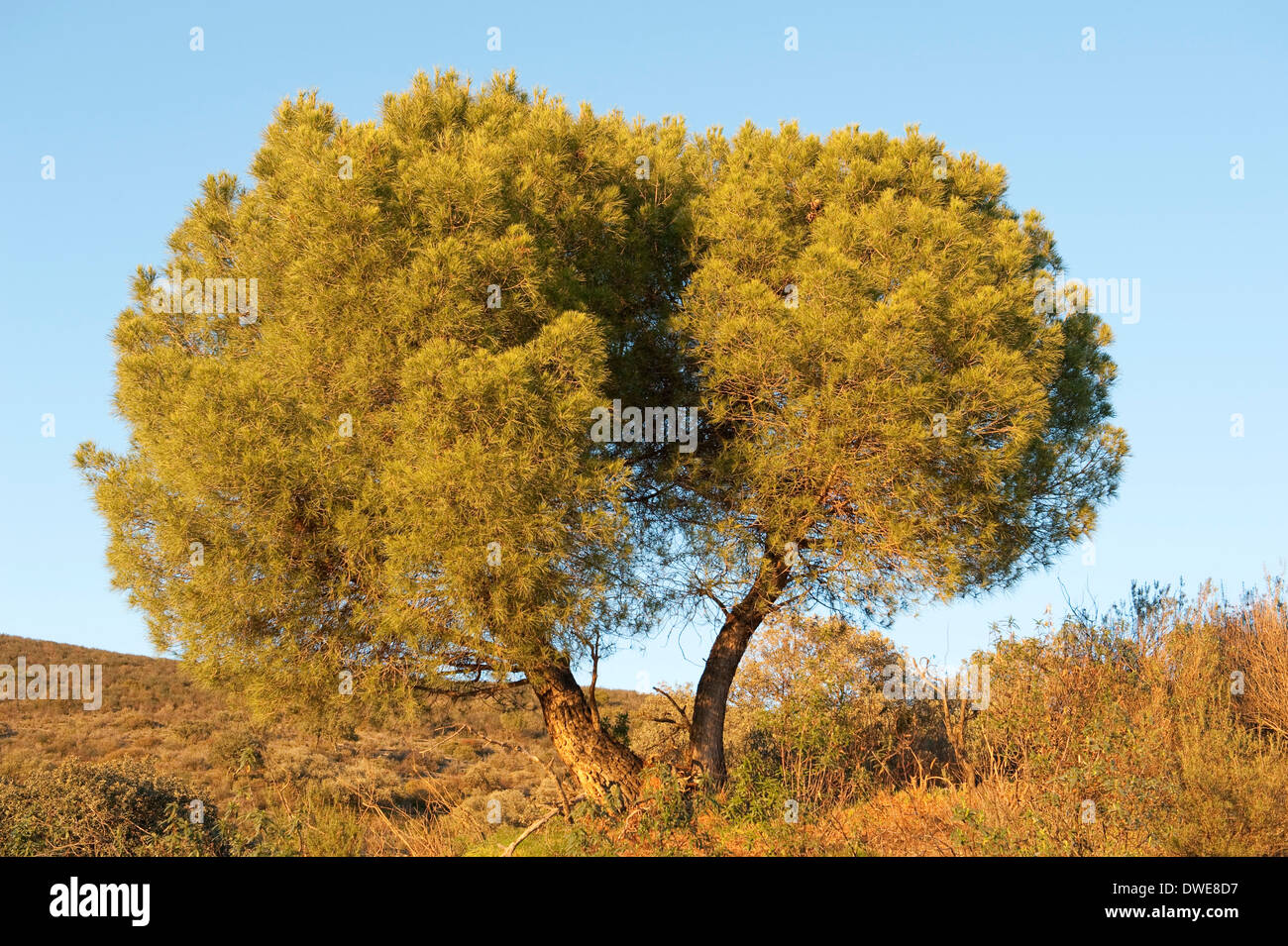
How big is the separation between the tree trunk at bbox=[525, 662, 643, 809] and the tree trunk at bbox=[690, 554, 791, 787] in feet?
2.60

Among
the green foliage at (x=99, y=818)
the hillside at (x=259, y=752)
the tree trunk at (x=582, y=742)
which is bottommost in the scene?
the hillside at (x=259, y=752)

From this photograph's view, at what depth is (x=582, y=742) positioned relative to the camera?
1108 cm

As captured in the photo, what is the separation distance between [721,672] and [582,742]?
5.92ft

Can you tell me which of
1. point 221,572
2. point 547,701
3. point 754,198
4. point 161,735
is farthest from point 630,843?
point 161,735

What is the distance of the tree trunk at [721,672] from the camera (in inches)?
433

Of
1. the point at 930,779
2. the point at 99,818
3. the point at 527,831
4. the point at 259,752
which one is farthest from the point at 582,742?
the point at 259,752

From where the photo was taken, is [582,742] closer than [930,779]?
Yes

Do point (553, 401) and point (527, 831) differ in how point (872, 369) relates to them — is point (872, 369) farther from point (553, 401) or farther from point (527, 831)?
point (527, 831)

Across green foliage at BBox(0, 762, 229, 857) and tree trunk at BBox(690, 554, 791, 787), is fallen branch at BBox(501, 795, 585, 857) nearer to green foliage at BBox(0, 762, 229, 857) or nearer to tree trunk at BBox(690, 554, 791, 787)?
tree trunk at BBox(690, 554, 791, 787)

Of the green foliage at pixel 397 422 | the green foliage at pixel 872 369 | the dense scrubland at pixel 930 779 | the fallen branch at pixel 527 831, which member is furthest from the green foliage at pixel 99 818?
the green foliage at pixel 872 369

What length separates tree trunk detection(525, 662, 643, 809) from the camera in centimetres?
1094

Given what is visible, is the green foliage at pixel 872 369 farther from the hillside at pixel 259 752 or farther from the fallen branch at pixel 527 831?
the hillside at pixel 259 752

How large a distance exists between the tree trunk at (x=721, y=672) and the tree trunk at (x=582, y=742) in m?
0.79
